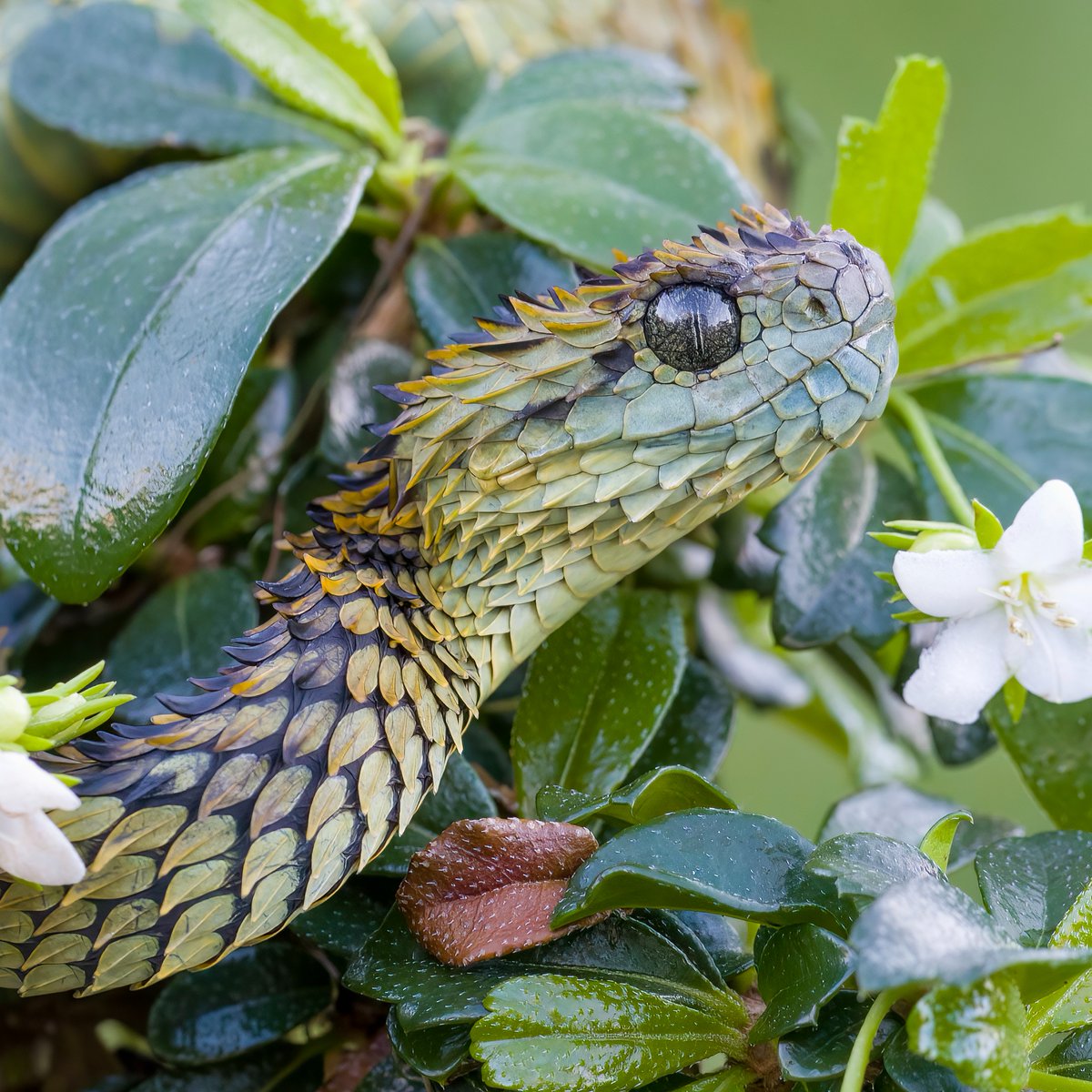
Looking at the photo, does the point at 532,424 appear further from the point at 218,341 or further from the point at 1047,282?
the point at 1047,282

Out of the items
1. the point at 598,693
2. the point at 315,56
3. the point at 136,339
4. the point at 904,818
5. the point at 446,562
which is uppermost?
the point at 315,56

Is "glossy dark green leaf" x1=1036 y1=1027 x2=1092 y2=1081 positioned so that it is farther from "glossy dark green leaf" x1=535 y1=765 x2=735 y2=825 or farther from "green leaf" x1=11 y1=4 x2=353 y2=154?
"green leaf" x1=11 y1=4 x2=353 y2=154

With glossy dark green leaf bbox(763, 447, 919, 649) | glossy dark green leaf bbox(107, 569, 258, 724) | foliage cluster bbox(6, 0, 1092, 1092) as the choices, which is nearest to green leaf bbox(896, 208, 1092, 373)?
foliage cluster bbox(6, 0, 1092, 1092)

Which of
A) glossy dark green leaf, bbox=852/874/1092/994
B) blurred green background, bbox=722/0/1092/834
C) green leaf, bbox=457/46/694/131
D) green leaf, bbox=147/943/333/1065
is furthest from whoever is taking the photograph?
blurred green background, bbox=722/0/1092/834

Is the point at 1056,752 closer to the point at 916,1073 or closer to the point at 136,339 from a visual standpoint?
the point at 916,1073

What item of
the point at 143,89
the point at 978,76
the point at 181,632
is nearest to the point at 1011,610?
the point at 181,632

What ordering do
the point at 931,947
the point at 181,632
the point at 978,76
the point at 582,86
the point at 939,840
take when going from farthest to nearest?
the point at 978,76
the point at 582,86
the point at 181,632
the point at 939,840
the point at 931,947

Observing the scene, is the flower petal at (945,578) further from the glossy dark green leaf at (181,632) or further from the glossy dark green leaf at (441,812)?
the glossy dark green leaf at (181,632)
